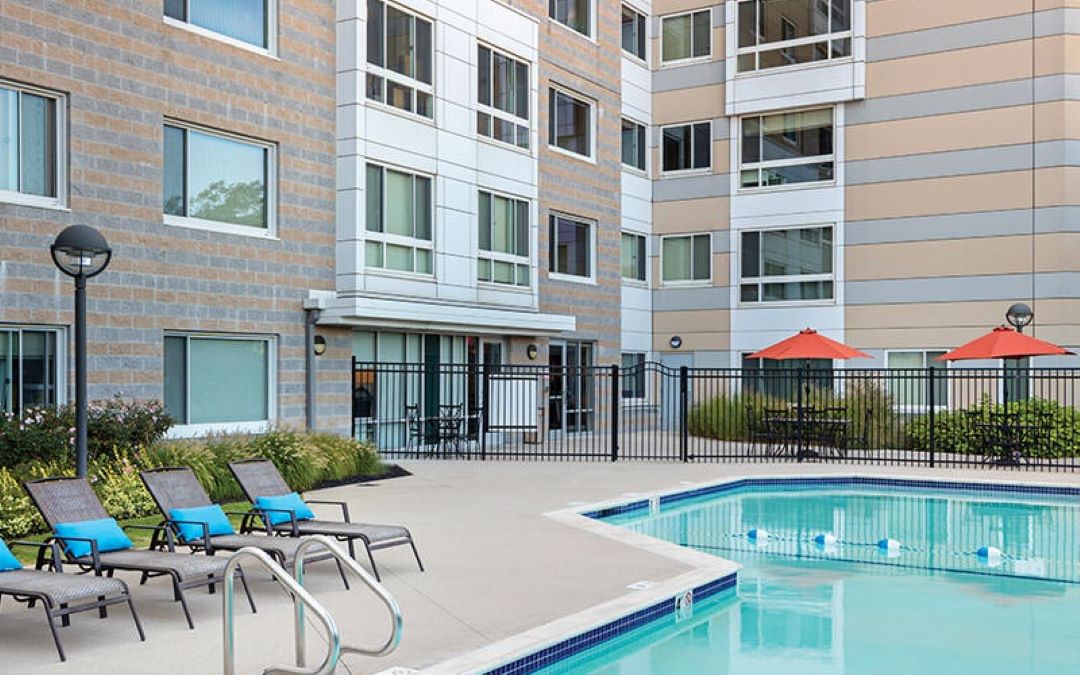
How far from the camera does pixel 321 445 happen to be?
16.4m

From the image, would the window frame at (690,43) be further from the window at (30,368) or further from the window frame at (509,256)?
the window at (30,368)

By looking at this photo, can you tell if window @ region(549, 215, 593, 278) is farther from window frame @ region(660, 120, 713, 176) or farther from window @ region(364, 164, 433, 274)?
window @ region(364, 164, 433, 274)

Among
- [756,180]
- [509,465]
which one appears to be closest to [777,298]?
[756,180]

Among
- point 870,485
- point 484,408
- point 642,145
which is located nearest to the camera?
point 870,485

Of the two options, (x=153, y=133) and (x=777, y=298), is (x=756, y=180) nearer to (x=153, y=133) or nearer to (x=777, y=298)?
(x=777, y=298)

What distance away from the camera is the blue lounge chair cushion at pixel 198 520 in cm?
874

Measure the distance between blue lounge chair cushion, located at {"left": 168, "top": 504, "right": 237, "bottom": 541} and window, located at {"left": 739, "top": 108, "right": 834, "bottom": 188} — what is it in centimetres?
2199

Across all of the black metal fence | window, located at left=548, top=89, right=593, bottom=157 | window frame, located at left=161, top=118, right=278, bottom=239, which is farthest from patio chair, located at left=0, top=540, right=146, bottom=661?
window, located at left=548, top=89, right=593, bottom=157

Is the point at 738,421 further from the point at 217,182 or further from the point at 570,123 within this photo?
the point at 217,182

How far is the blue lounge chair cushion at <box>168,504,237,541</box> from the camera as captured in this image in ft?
28.7

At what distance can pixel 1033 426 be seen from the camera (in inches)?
816

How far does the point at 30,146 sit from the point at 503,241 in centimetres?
1084

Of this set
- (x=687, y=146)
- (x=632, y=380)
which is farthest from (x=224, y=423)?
(x=687, y=146)

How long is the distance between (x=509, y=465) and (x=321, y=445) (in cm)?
419
